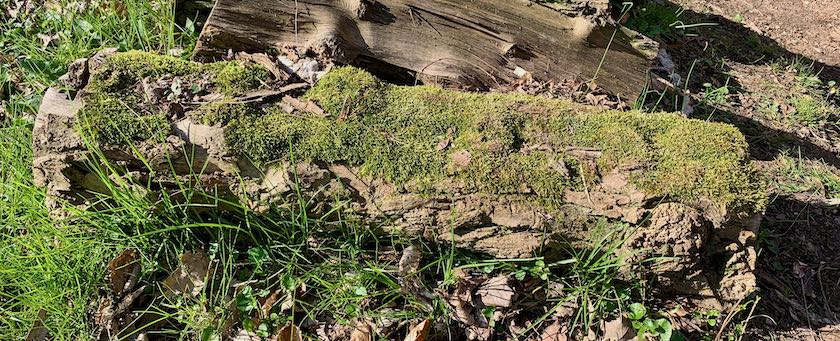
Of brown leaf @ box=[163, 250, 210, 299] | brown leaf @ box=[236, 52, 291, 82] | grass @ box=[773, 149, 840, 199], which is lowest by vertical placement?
brown leaf @ box=[163, 250, 210, 299]

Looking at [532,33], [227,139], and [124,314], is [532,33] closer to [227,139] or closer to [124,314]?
[227,139]

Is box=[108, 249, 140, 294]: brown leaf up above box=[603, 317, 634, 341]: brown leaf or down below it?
above

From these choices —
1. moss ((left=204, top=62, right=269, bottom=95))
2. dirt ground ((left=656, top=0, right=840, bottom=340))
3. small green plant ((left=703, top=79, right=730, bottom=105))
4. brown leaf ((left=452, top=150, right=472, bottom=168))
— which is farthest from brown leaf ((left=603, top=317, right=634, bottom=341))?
small green plant ((left=703, top=79, right=730, bottom=105))

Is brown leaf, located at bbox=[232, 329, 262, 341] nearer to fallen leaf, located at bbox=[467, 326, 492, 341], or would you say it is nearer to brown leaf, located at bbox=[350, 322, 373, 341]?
brown leaf, located at bbox=[350, 322, 373, 341]

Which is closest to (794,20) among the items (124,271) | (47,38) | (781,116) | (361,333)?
(781,116)

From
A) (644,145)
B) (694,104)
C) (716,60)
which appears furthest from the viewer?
(716,60)

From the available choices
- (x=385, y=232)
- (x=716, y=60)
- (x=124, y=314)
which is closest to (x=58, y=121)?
(x=124, y=314)

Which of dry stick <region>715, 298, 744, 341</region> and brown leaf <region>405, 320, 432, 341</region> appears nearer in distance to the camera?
brown leaf <region>405, 320, 432, 341</region>
